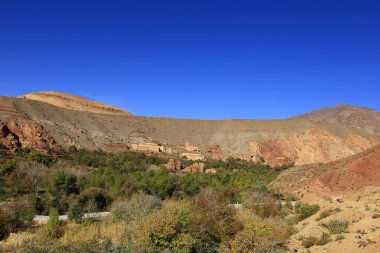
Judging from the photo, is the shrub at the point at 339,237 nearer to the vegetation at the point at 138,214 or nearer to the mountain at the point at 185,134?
the vegetation at the point at 138,214

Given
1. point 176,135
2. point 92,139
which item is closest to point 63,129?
point 92,139

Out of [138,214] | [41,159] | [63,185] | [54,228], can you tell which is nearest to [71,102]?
Answer: [41,159]

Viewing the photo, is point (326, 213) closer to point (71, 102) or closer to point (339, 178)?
point (339, 178)

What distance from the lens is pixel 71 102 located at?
140 m

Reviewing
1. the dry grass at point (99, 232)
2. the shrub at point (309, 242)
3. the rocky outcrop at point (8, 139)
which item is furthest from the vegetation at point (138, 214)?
the rocky outcrop at point (8, 139)

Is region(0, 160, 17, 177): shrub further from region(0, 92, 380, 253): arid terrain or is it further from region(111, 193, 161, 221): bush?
region(111, 193, 161, 221): bush

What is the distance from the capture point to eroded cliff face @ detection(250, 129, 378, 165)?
79.2 meters

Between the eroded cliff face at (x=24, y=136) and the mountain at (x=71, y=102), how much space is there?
6578 centimetres

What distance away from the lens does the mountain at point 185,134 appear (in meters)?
68.8

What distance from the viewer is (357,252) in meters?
17.2

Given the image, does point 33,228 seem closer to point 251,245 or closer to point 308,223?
point 251,245

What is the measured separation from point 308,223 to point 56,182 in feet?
74.5

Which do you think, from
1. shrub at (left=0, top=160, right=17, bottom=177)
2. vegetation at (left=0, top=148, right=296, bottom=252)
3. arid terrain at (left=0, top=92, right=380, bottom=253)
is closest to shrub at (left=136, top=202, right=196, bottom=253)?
vegetation at (left=0, top=148, right=296, bottom=252)

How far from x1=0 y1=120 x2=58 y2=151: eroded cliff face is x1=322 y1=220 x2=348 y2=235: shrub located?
4949cm
